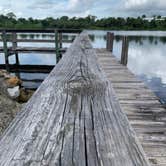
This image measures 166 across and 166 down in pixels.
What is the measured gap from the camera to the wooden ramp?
2.40 meters

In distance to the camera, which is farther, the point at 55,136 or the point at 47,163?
the point at 55,136

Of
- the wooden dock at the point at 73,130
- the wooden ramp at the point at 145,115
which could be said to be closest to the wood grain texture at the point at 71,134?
the wooden dock at the point at 73,130

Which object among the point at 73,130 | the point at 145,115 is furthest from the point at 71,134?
the point at 145,115

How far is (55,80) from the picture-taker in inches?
69.2

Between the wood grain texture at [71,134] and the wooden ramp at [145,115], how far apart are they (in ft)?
3.97

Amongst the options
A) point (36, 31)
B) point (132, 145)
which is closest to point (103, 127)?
point (132, 145)

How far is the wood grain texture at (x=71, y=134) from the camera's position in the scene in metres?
0.82

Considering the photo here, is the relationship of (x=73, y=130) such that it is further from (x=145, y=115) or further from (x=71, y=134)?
(x=145, y=115)

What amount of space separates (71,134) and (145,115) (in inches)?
99.8

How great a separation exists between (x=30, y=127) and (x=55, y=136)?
4.7 inches

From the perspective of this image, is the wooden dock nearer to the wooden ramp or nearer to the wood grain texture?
the wood grain texture

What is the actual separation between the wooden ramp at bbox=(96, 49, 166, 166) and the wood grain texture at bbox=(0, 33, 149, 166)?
3.97ft

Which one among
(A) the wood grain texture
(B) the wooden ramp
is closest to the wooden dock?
(A) the wood grain texture

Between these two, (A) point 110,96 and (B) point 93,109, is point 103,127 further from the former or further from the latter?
(A) point 110,96
